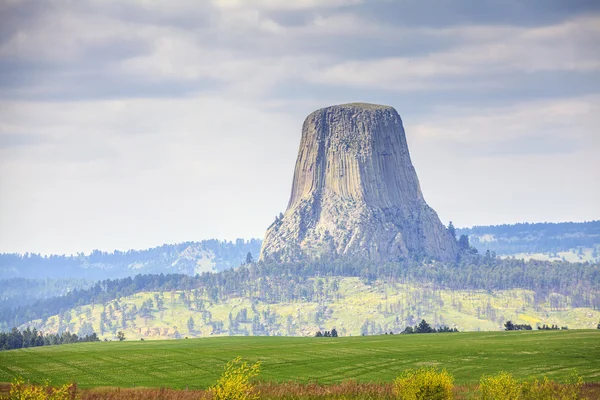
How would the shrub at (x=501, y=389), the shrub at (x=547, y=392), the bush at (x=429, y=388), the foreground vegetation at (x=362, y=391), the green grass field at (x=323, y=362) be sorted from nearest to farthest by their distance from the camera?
1. the foreground vegetation at (x=362, y=391)
2. the bush at (x=429, y=388)
3. the shrub at (x=501, y=389)
4. the shrub at (x=547, y=392)
5. the green grass field at (x=323, y=362)

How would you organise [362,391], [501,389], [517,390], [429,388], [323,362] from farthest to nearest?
[323,362], [362,391], [517,390], [501,389], [429,388]

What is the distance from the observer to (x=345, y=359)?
113 meters

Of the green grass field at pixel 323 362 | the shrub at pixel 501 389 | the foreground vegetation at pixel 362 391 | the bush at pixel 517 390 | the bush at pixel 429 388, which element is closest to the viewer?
the foreground vegetation at pixel 362 391

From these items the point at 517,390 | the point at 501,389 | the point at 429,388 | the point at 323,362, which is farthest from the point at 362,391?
the point at 323,362

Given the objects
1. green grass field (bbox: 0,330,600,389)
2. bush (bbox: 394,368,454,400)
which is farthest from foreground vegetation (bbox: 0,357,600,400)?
green grass field (bbox: 0,330,600,389)

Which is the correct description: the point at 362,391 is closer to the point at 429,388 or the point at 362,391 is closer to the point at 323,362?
the point at 429,388

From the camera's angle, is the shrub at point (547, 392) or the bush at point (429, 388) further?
the shrub at point (547, 392)

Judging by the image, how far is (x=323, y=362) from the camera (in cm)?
11025

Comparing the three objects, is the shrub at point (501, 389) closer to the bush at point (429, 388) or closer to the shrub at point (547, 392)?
the shrub at point (547, 392)

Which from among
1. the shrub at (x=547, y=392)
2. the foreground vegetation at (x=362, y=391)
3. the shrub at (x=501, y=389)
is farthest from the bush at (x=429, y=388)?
the shrub at (x=547, y=392)

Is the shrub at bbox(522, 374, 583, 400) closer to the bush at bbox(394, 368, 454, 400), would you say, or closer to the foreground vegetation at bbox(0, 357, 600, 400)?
the foreground vegetation at bbox(0, 357, 600, 400)

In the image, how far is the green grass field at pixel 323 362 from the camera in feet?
317

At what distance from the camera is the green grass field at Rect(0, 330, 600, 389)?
96562 mm

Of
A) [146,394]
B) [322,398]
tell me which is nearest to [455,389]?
[322,398]
